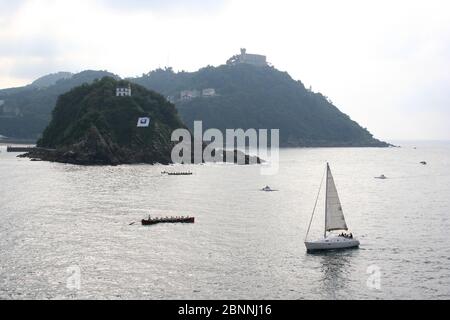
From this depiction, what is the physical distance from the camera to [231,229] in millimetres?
86000

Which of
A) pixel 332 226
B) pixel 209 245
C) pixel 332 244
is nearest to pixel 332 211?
pixel 332 226

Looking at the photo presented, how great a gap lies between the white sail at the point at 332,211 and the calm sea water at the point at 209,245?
500 cm

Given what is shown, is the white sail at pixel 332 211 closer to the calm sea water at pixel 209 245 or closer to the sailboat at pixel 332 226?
the sailboat at pixel 332 226

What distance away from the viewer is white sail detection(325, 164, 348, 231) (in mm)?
73875

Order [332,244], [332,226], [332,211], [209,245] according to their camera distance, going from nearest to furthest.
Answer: [332,244] → [209,245] → [332,211] → [332,226]

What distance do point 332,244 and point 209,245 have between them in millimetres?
17947

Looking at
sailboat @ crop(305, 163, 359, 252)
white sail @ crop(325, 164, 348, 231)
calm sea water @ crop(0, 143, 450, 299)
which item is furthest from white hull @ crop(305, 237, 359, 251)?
white sail @ crop(325, 164, 348, 231)

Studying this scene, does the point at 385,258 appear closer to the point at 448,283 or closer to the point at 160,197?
the point at 448,283

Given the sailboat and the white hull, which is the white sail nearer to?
the sailboat

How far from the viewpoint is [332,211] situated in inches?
2933

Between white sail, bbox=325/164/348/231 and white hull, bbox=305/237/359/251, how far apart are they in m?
2.07

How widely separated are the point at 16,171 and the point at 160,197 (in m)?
75.7

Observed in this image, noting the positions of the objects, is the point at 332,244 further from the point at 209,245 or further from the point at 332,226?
the point at 209,245
